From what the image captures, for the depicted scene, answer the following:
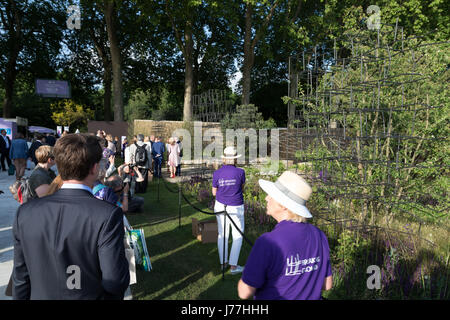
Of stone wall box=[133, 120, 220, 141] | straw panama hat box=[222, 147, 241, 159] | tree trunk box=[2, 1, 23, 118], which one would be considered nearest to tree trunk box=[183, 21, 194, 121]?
stone wall box=[133, 120, 220, 141]

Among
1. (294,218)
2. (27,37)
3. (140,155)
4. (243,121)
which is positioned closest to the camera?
(294,218)

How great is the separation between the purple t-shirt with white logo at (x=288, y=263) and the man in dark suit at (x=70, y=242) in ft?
2.57

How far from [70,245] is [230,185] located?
122 inches

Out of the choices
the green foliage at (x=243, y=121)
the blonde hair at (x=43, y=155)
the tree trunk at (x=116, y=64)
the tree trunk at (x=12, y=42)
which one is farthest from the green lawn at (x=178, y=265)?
the tree trunk at (x=12, y=42)

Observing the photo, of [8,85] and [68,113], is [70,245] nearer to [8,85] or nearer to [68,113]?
[8,85]

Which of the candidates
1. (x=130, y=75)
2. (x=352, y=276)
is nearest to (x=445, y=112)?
(x=352, y=276)

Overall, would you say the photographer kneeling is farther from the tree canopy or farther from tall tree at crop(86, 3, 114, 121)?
tall tree at crop(86, 3, 114, 121)

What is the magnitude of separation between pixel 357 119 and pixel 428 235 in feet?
7.51

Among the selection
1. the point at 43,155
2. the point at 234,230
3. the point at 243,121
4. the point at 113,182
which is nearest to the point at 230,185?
the point at 234,230

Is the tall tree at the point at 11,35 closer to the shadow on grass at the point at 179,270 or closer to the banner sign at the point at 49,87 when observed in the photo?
the banner sign at the point at 49,87

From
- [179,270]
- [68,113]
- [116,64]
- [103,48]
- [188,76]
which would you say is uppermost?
[103,48]

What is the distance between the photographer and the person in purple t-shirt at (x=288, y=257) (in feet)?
6.11

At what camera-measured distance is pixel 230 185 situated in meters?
4.62

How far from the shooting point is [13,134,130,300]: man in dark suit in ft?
5.47
